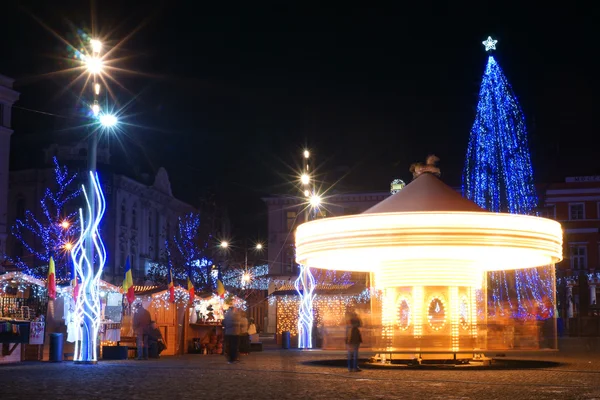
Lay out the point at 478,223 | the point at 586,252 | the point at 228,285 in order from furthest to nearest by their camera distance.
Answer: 1. the point at 228,285
2. the point at 586,252
3. the point at 478,223

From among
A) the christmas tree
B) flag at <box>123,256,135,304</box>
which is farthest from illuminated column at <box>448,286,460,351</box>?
the christmas tree

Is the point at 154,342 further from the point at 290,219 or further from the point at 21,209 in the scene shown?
the point at 290,219

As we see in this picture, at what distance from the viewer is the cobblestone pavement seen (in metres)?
14.0

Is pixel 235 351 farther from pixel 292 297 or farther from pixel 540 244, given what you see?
pixel 292 297

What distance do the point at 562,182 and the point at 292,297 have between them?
34.7m

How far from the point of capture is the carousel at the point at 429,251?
74.1 ft

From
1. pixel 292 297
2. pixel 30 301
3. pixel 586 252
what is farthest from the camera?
pixel 586 252

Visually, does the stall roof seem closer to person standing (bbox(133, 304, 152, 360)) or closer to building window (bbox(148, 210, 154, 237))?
person standing (bbox(133, 304, 152, 360))

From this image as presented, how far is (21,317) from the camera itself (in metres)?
28.2

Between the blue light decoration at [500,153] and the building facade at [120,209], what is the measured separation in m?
30.2

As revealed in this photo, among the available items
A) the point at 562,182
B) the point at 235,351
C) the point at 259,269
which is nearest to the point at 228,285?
the point at 259,269

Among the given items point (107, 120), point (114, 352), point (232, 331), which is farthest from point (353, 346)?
point (114, 352)

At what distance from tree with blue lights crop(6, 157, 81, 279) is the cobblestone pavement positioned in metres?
33.3

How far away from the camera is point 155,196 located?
77.4 metres
